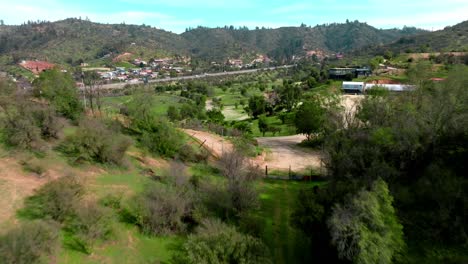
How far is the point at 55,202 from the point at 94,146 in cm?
640

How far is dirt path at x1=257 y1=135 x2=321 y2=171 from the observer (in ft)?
101

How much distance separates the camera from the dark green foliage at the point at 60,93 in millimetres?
28734

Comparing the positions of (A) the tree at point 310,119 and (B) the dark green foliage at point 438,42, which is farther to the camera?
(B) the dark green foliage at point 438,42

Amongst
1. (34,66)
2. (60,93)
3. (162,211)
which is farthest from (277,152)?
(34,66)

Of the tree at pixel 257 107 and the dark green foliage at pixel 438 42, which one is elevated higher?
the dark green foliage at pixel 438 42

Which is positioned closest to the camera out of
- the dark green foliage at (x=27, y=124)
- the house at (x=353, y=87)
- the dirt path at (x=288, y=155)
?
the dark green foliage at (x=27, y=124)

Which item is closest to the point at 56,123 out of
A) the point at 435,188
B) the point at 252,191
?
the point at 252,191

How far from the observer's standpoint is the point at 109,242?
15.4 m

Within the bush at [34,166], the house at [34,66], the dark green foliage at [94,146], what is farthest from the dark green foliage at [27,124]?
the house at [34,66]

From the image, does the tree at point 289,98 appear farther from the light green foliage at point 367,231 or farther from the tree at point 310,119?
the light green foliage at point 367,231

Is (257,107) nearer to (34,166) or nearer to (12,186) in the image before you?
(34,166)

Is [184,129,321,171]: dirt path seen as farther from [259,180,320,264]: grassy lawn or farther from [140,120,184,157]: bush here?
[259,180,320,264]: grassy lawn

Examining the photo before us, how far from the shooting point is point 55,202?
1590 centimetres

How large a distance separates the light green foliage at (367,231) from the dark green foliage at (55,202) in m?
11.7
